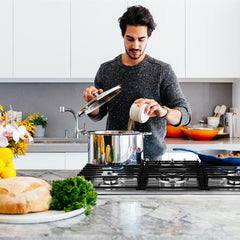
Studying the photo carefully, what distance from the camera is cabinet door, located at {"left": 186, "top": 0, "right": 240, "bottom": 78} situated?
3.19 meters

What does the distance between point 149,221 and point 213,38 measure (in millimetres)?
2576

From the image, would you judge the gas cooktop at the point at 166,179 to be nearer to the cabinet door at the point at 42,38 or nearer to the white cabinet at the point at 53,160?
the white cabinet at the point at 53,160

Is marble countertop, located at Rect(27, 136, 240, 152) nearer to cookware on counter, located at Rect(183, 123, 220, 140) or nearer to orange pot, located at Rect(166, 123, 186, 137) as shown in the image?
cookware on counter, located at Rect(183, 123, 220, 140)

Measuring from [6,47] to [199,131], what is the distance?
1817mm

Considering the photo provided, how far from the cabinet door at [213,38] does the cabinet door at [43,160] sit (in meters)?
1.32

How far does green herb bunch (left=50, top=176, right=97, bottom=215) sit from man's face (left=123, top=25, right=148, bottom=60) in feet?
3.90

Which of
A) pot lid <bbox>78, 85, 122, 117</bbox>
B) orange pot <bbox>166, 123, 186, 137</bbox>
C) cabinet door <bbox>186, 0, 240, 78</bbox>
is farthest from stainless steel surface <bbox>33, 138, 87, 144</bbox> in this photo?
pot lid <bbox>78, 85, 122, 117</bbox>

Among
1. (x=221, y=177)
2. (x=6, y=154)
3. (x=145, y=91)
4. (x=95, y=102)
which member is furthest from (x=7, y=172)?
(x=145, y=91)

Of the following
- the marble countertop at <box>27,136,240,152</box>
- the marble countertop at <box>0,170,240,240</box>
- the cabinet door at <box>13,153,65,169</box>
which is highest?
the marble countertop at <box>27,136,240,152</box>

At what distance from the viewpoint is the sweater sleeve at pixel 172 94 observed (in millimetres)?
1939

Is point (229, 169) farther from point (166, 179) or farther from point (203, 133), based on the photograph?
point (203, 133)

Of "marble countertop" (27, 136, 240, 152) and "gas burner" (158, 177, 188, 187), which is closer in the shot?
"gas burner" (158, 177, 188, 187)

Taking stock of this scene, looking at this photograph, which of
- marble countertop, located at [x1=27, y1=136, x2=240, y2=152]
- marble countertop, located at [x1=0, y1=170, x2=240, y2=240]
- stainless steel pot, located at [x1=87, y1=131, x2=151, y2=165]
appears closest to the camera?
marble countertop, located at [x1=0, y1=170, x2=240, y2=240]

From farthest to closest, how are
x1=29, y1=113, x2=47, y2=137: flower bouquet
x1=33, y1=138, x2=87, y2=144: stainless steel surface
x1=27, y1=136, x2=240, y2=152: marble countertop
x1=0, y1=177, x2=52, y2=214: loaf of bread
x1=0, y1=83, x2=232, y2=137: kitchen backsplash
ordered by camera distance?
x1=0, y1=83, x2=232, y2=137: kitchen backsplash → x1=29, y1=113, x2=47, y2=137: flower bouquet → x1=33, y1=138, x2=87, y2=144: stainless steel surface → x1=27, y1=136, x2=240, y2=152: marble countertop → x1=0, y1=177, x2=52, y2=214: loaf of bread
